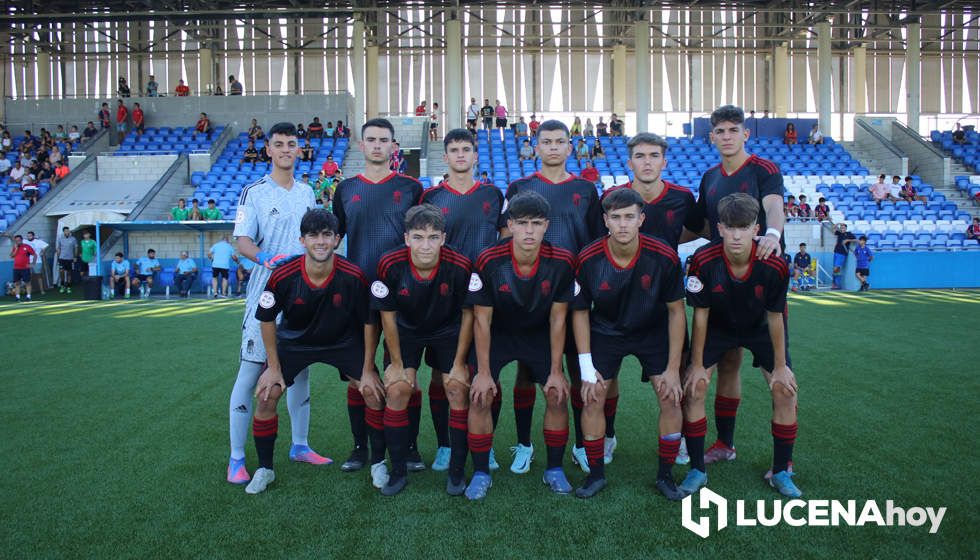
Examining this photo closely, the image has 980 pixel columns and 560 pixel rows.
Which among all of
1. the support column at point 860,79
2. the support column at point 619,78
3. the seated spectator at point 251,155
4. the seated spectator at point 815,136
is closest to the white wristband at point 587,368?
the seated spectator at point 251,155

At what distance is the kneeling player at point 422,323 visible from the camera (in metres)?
3.92

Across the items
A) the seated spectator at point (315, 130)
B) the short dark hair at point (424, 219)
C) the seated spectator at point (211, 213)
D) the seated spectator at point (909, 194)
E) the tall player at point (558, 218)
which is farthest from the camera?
the seated spectator at point (315, 130)

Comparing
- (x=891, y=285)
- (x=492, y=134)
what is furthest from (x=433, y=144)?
(x=891, y=285)

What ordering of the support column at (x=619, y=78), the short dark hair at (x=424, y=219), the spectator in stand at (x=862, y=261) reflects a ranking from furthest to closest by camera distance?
1. the support column at (x=619, y=78)
2. the spectator in stand at (x=862, y=261)
3. the short dark hair at (x=424, y=219)

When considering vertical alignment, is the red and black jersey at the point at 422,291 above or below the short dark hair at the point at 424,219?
below

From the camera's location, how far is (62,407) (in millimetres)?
5664

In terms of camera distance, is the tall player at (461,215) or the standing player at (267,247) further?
the tall player at (461,215)

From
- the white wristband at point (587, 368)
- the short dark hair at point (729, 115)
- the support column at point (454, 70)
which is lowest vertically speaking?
the white wristband at point (587, 368)

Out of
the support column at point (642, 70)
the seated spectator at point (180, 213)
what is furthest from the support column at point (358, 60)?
the support column at point (642, 70)

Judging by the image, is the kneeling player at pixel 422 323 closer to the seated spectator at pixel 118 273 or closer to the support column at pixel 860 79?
the seated spectator at pixel 118 273

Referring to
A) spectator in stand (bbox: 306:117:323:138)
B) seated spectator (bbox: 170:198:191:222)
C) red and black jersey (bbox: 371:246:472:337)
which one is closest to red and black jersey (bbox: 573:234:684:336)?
red and black jersey (bbox: 371:246:472:337)

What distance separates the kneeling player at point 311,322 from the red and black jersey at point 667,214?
5.71ft

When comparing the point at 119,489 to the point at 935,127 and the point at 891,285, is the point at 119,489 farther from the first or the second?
the point at 935,127

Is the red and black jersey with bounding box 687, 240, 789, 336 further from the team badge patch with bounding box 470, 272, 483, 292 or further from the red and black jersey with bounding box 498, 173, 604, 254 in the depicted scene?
the team badge patch with bounding box 470, 272, 483, 292
